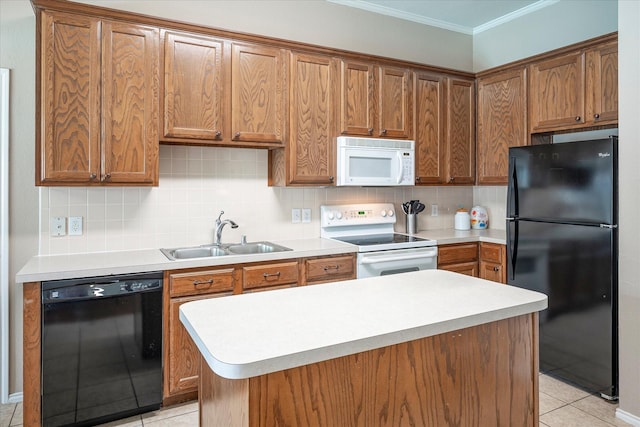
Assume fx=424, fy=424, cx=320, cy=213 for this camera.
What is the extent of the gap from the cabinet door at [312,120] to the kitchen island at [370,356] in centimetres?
160

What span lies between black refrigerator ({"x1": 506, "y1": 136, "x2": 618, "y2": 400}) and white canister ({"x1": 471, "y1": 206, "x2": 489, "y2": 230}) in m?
0.98

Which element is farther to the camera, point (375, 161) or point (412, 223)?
point (412, 223)

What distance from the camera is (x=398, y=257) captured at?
128 inches

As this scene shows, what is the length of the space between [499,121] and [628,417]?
96.5 inches

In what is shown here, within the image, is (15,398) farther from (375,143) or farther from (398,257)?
(375,143)

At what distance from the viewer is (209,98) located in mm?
2848

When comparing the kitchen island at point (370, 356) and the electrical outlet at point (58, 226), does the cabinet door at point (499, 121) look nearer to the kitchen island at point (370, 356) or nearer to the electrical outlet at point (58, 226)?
the kitchen island at point (370, 356)

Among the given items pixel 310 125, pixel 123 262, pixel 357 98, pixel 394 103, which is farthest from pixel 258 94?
pixel 123 262

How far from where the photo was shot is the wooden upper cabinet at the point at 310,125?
124 inches

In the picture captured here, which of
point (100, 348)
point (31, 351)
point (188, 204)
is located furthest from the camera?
point (188, 204)

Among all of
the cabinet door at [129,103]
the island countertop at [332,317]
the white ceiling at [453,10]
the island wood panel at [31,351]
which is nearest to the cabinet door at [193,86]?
the cabinet door at [129,103]

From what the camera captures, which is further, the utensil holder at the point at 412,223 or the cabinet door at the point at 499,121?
Result: the utensil holder at the point at 412,223

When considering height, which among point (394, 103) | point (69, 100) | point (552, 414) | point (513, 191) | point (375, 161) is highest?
point (394, 103)

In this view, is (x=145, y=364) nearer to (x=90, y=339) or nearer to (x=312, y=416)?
(x=90, y=339)
